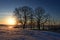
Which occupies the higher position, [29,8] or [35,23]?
[29,8]

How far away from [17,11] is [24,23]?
476 centimetres

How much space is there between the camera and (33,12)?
A: 43719mm

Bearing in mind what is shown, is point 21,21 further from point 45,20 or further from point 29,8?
point 45,20

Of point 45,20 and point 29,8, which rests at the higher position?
point 29,8

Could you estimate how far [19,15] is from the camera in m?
43.1

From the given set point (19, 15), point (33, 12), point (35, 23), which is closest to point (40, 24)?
point (35, 23)

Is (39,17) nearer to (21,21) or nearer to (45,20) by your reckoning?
(45,20)

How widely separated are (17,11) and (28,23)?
5620mm

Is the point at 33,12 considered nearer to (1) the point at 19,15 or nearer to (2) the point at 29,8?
(2) the point at 29,8

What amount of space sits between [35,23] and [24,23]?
389cm

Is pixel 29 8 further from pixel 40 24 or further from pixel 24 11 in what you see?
pixel 40 24

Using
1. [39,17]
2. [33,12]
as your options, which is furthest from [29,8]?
[39,17]

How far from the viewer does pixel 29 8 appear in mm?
43875

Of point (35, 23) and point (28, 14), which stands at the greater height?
point (28, 14)
